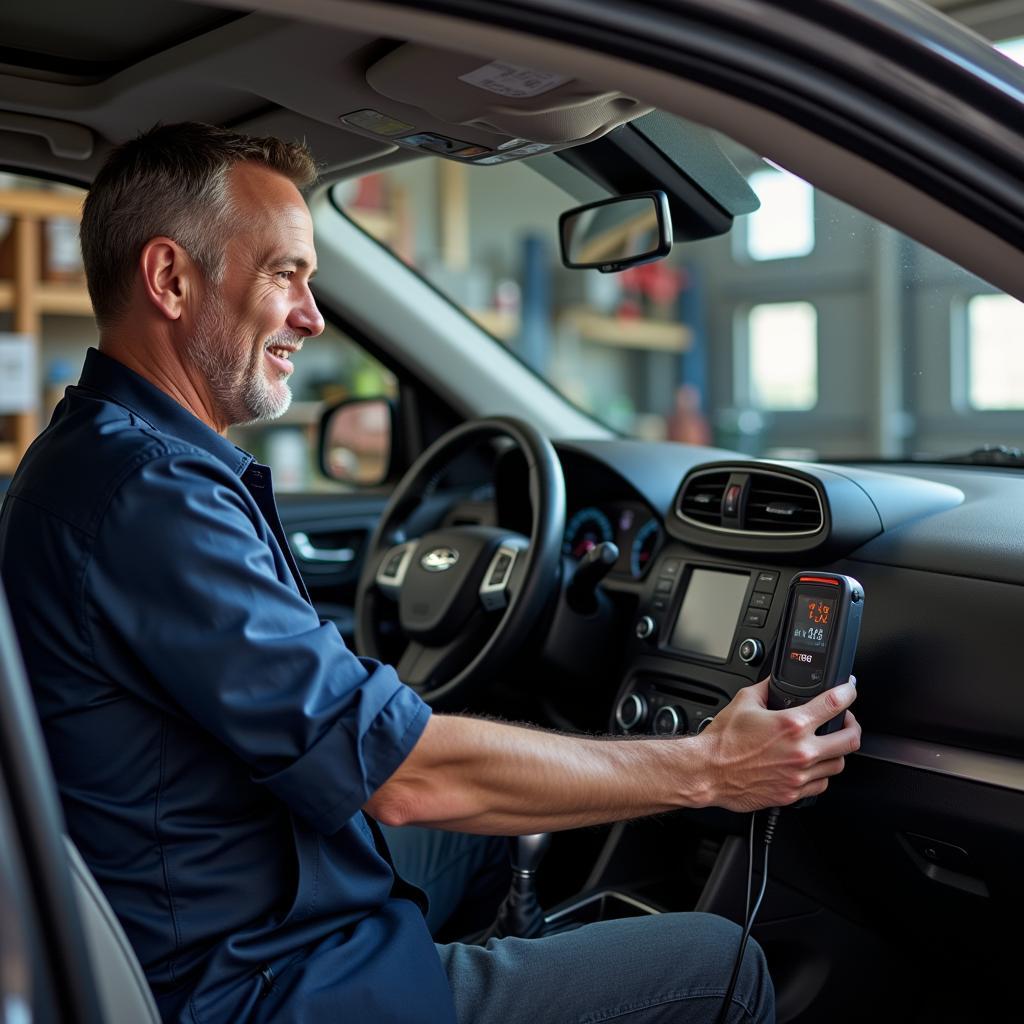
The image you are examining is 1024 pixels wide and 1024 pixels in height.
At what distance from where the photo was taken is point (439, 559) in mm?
1730

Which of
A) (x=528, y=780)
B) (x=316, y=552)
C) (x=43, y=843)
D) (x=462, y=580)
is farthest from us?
(x=316, y=552)

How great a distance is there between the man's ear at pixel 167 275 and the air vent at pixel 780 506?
2.41 feet

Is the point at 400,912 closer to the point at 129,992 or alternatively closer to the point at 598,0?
the point at 129,992

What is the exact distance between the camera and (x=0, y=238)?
139 inches

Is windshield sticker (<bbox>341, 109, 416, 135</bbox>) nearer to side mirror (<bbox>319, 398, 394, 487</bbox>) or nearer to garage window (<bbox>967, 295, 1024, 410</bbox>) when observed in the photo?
side mirror (<bbox>319, 398, 394, 487</bbox>)

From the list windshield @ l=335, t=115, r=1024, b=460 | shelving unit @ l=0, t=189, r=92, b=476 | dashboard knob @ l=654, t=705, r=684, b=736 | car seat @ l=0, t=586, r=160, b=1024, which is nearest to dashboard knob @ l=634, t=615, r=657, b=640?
dashboard knob @ l=654, t=705, r=684, b=736

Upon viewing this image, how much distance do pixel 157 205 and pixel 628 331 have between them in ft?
18.4

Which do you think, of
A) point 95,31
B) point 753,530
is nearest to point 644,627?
point 753,530

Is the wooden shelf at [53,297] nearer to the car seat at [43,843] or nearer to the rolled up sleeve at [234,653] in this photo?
the rolled up sleeve at [234,653]

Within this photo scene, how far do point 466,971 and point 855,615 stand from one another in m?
0.48

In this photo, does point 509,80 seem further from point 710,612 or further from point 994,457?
point 994,457

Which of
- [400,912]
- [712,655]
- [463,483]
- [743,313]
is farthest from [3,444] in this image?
[743,313]

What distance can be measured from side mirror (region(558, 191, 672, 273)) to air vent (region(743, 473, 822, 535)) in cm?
31

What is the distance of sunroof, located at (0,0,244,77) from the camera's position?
1194 millimetres
